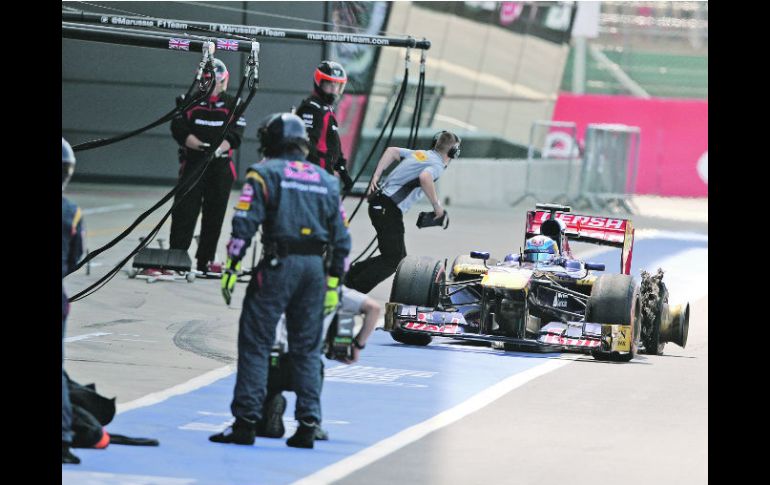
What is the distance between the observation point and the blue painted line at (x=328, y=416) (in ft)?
29.2

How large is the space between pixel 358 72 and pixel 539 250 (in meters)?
19.6

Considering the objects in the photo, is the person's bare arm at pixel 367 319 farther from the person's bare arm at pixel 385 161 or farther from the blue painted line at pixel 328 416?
the person's bare arm at pixel 385 161

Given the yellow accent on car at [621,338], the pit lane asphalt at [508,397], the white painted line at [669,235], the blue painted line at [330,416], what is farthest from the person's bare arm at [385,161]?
the white painted line at [669,235]

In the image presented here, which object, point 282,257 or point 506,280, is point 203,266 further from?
point 282,257

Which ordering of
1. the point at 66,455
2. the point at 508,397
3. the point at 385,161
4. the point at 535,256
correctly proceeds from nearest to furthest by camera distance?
1. the point at 66,455
2. the point at 508,397
3. the point at 535,256
4. the point at 385,161

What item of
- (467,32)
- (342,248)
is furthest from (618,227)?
(467,32)

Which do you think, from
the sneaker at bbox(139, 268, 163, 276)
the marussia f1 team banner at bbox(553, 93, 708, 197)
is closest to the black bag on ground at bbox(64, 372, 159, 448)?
the sneaker at bbox(139, 268, 163, 276)

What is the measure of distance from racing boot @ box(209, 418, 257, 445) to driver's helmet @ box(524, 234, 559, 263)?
5.08 m

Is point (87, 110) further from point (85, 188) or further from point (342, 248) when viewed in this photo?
point (342, 248)

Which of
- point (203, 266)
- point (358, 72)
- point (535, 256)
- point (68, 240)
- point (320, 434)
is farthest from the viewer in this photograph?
point (358, 72)

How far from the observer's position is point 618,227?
15.0 meters

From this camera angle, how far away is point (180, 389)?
11492 millimetres

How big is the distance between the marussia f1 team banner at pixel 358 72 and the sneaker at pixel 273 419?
74.0 feet

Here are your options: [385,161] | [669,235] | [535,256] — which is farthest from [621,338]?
[669,235]
